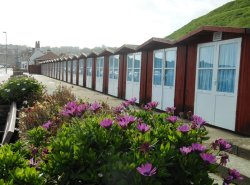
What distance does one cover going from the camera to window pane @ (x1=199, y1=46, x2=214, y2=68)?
1071 cm

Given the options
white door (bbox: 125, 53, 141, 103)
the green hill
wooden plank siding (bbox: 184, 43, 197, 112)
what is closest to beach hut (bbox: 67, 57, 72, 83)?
the green hill

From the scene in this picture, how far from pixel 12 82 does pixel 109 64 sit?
7654mm

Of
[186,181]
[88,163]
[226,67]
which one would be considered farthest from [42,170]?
[226,67]

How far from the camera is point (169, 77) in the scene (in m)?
13.6

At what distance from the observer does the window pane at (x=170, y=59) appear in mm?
13289

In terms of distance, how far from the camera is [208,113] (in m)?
10.6

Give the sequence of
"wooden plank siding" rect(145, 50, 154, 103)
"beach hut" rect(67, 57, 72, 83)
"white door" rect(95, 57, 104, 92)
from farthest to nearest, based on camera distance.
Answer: "beach hut" rect(67, 57, 72, 83)
"white door" rect(95, 57, 104, 92)
"wooden plank siding" rect(145, 50, 154, 103)

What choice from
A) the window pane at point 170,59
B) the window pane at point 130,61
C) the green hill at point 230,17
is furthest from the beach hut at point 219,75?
the green hill at point 230,17

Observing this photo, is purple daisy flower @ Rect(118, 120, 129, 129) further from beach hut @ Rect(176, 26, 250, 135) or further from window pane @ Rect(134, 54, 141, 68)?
window pane @ Rect(134, 54, 141, 68)

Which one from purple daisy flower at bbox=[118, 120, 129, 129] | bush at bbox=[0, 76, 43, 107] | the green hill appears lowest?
bush at bbox=[0, 76, 43, 107]

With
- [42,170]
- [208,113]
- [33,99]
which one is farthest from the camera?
[33,99]

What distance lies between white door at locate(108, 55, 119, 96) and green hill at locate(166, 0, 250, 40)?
8556mm

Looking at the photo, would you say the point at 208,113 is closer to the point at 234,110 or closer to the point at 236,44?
the point at 234,110

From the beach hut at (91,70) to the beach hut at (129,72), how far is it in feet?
19.6
